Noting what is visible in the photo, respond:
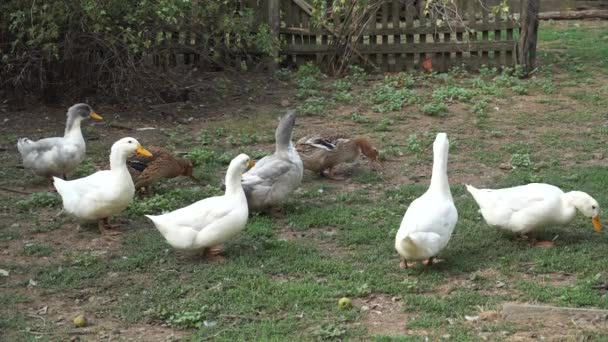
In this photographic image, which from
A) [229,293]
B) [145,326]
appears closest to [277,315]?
[229,293]

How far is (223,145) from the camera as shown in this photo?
1011 cm

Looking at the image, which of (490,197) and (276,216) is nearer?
(490,197)

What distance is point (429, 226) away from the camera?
6.09 meters

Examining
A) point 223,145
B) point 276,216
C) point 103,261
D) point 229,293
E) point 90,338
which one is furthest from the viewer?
point 223,145

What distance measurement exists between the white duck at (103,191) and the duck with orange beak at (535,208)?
3046mm

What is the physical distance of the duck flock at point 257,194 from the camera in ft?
20.6

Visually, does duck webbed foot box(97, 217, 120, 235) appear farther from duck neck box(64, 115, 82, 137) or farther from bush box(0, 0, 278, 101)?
bush box(0, 0, 278, 101)

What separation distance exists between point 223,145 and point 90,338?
490cm

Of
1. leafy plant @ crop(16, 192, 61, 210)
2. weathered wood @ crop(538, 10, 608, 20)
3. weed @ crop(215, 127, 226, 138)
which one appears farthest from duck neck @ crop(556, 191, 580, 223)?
weathered wood @ crop(538, 10, 608, 20)

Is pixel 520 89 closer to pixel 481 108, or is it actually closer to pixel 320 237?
pixel 481 108

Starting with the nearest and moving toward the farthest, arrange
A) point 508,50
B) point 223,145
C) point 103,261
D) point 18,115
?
point 103,261, point 223,145, point 18,115, point 508,50

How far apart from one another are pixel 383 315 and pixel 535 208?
68.2 inches

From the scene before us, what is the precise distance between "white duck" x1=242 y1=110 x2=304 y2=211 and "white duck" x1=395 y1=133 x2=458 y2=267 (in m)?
1.56

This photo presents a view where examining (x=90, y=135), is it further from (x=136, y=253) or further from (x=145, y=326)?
(x=145, y=326)
